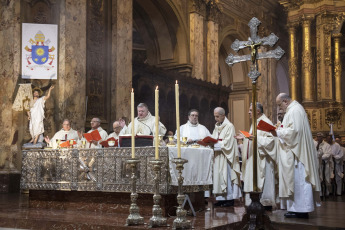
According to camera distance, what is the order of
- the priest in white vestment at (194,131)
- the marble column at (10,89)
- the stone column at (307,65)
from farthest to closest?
the stone column at (307,65) → the marble column at (10,89) → the priest in white vestment at (194,131)

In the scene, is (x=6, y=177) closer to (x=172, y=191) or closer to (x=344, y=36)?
(x=172, y=191)

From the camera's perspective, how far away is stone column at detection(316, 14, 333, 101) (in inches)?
832

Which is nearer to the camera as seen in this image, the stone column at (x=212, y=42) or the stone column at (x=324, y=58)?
the stone column at (x=212, y=42)

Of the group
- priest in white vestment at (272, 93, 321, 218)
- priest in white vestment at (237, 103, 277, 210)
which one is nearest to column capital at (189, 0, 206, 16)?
priest in white vestment at (237, 103, 277, 210)

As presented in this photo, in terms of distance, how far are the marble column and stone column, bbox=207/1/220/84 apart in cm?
799

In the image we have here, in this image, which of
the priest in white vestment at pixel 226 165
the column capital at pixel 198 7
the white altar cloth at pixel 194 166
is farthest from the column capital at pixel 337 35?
the white altar cloth at pixel 194 166

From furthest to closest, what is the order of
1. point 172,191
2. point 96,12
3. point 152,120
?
point 96,12
point 152,120
point 172,191

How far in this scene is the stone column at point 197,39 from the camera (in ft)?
52.7

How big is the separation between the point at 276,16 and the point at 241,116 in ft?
20.1

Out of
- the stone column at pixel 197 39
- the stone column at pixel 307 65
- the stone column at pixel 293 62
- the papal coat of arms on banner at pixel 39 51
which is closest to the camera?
the papal coat of arms on banner at pixel 39 51

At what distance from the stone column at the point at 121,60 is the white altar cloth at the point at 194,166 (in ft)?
18.3

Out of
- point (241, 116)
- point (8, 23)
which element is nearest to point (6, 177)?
Answer: point (8, 23)

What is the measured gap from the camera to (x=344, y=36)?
79.9 ft

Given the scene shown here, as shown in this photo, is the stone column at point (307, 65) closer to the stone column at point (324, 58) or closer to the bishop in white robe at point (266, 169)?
the stone column at point (324, 58)
